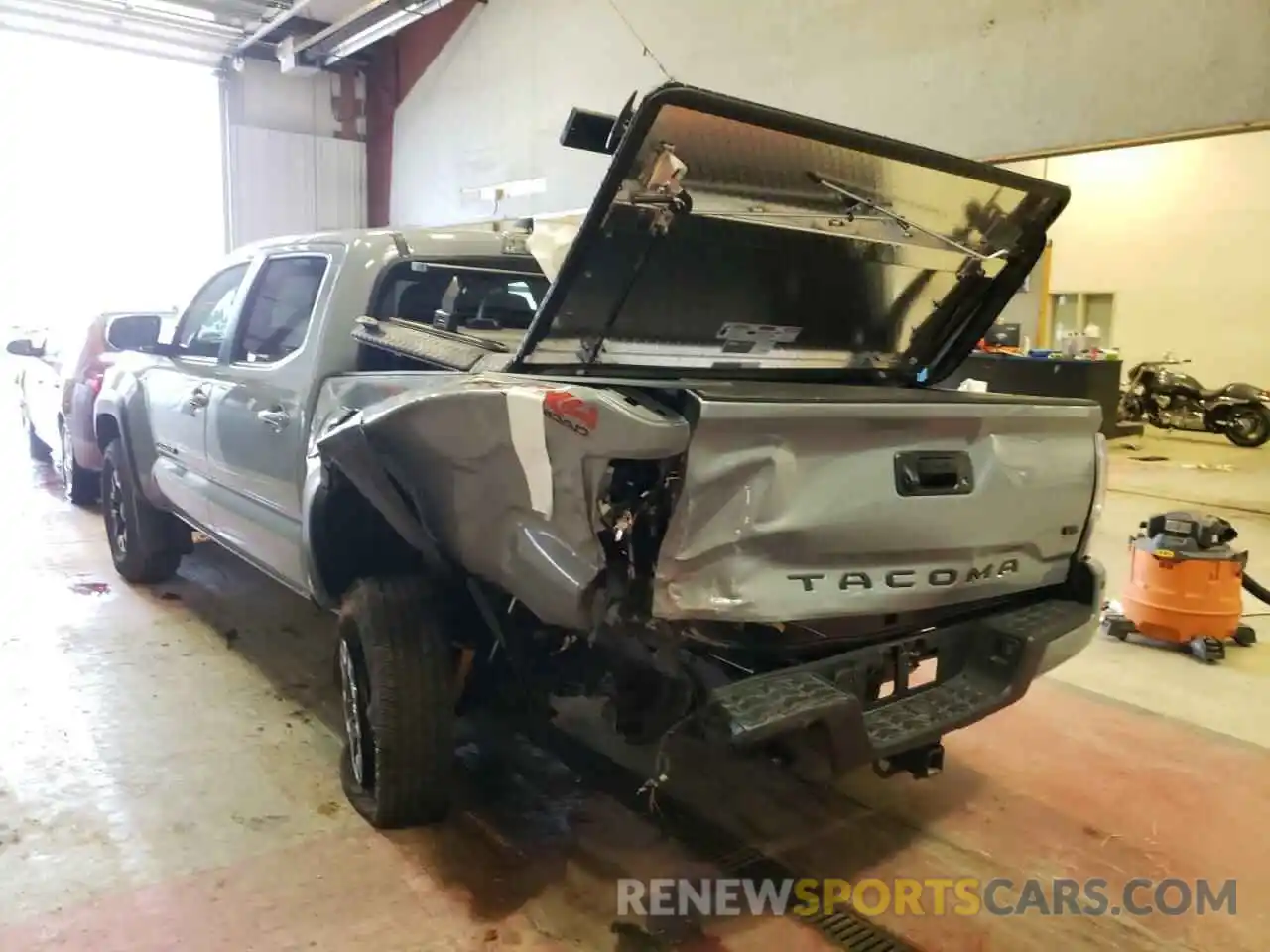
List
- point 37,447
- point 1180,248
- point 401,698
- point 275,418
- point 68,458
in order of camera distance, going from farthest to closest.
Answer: point 1180,248 → point 37,447 → point 68,458 → point 275,418 → point 401,698

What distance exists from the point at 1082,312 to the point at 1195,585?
37.6ft

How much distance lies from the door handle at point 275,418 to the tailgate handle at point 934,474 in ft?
6.67

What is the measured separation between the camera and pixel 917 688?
248 centimetres

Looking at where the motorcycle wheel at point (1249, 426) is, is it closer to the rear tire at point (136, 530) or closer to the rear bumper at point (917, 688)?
the rear bumper at point (917, 688)

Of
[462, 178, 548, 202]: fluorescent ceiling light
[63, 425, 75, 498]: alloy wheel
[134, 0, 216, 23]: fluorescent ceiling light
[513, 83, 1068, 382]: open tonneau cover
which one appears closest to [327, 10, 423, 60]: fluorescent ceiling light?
[134, 0, 216, 23]: fluorescent ceiling light

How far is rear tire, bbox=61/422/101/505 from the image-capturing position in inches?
271

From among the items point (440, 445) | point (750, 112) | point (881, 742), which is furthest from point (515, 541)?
point (750, 112)

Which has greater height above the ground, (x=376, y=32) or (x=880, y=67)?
(x=376, y=32)

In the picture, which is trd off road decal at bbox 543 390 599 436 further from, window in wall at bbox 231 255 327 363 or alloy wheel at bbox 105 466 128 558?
alloy wheel at bbox 105 466 128 558

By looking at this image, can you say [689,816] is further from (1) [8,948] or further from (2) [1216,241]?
(2) [1216,241]

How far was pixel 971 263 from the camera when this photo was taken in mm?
3053

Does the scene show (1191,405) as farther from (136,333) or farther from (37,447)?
(37,447)

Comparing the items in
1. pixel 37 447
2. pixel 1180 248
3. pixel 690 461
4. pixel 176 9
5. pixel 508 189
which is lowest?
pixel 37 447

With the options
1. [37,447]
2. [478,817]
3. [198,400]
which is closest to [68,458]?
[37,447]
